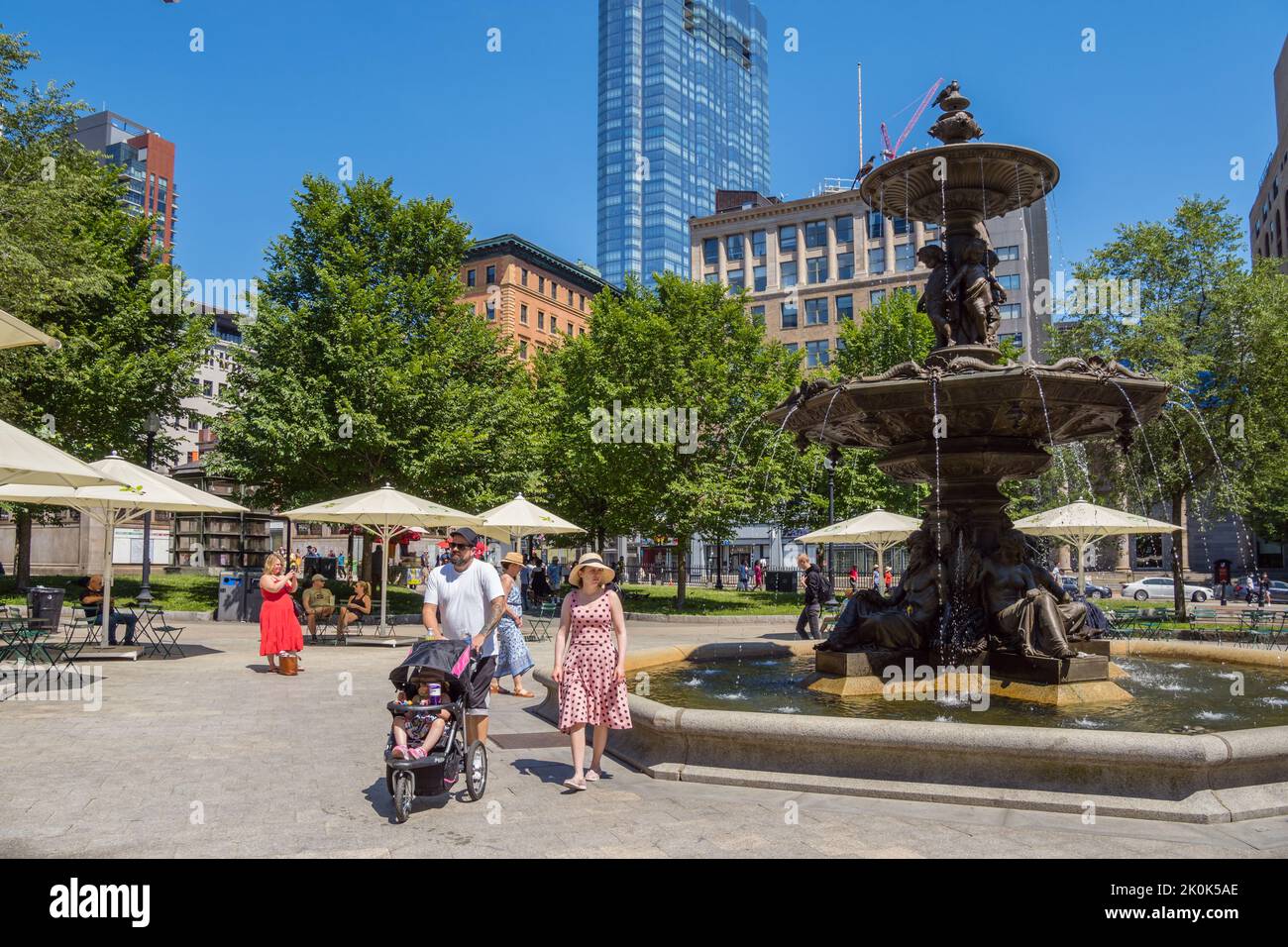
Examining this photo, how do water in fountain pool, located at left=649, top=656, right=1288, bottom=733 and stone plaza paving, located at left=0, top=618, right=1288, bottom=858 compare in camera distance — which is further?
water in fountain pool, located at left=649, top=656, right=1288, bottom=733

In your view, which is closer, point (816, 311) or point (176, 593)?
point (176, 593)

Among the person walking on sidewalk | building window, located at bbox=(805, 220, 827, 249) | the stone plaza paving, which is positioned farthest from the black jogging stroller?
building window, located at bbox=(805, 220, 827, 249)

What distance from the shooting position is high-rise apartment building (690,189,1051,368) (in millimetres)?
73062

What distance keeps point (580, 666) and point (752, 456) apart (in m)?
28.2

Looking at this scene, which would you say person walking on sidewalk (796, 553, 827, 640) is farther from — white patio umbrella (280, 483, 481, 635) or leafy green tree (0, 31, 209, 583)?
leafy green tree (0, 31, 209, 583)

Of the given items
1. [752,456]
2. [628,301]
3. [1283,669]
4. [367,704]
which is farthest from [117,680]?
[628,301]

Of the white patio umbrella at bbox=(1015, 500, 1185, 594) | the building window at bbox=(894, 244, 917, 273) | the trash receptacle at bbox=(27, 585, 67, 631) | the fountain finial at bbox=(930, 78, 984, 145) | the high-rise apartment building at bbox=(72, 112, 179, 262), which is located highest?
the high-rise apartment building at bbox=(72, 112, 179, 262)

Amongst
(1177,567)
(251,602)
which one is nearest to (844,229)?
(1177,567)

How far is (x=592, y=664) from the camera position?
286 inches

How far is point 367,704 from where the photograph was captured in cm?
1134

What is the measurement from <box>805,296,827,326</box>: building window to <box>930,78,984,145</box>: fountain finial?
6778 centimetres

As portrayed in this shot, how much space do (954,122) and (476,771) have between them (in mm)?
8866

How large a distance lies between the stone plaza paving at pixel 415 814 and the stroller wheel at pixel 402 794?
0.12 metres

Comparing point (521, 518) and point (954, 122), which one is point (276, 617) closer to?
point (521, 518)
